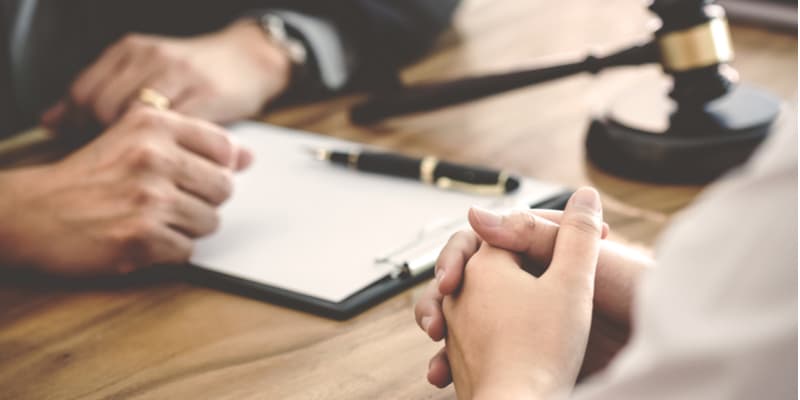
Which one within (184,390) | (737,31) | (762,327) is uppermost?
(762,327)

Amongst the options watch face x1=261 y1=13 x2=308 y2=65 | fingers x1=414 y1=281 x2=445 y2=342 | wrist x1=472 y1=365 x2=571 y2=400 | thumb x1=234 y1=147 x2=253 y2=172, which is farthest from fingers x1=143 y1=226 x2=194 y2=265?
watch face x1=261 y1=13 x2=308 y2=65

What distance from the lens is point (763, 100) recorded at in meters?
0.89

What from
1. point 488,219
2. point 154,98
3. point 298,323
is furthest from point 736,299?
point 154,98

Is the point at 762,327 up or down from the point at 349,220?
up

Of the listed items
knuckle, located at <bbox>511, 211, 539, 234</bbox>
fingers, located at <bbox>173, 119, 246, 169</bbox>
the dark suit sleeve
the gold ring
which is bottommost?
the dark suit sleeve

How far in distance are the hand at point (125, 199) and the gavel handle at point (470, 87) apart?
23 cm

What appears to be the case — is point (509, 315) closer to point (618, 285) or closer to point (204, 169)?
point (618, 285)

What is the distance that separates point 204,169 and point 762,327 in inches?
23.3

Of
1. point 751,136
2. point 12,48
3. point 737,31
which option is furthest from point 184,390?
point 737,31

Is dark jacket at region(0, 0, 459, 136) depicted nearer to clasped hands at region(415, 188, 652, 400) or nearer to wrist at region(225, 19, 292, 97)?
wrist at region(225, 19, 292, 97)

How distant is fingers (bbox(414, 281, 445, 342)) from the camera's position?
0.57 m

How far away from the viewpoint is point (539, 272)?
582 mm

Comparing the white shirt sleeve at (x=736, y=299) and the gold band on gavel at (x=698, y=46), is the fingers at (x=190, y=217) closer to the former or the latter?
the gold band on gavel at (x=698, y=46)

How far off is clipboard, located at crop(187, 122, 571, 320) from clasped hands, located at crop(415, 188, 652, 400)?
11 centimetres
